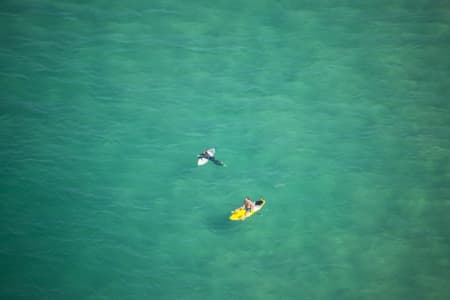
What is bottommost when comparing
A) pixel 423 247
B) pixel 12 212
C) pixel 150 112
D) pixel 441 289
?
pixel 441 289

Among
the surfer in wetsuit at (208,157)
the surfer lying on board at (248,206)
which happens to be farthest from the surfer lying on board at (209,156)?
the surfer lying on board at (248,206)

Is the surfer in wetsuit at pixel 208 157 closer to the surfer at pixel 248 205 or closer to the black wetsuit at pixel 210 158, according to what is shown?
the black wetsuit at pixel 210 158

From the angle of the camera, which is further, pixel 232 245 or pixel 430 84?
pixel 430 84

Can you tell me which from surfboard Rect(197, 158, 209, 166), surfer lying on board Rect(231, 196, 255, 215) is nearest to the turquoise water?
surfboard Rect(197, 158, 209, 166)

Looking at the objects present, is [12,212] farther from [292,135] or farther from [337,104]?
[337,104]

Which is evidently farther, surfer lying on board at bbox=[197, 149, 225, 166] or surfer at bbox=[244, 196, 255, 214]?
surfer lying on board at bbox=[197, 149, 225, 166]

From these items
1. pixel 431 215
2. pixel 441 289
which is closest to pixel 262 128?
pixel 431 215

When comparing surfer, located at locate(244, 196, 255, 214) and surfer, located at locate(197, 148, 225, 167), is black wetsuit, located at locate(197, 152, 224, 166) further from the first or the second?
surfer, located at locate(244, 196, 255, 214)
